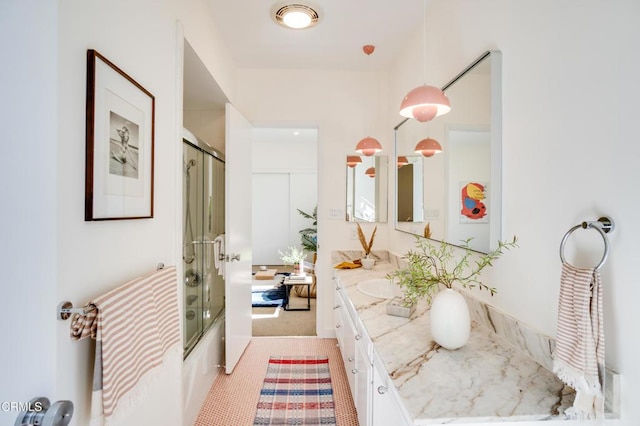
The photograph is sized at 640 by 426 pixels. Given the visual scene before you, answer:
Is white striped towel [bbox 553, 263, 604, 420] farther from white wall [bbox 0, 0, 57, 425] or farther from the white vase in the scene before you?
white wall [bbox 0, 0, 57, 425]

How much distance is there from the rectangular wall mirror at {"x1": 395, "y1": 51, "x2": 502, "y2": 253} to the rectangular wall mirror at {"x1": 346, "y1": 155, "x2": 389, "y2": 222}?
815 millimetres

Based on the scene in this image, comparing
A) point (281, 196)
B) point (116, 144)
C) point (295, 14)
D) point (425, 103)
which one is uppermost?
point (295, 14)

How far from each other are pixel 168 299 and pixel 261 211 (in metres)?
5.09

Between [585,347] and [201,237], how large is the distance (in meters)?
2.11

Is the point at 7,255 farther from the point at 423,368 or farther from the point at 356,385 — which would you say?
the point at 356,385

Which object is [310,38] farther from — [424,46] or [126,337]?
[126,337]

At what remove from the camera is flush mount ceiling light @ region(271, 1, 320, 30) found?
1916 mm

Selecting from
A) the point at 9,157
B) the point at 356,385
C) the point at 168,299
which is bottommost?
A: the point at 356,385

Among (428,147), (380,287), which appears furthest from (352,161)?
(380,287)

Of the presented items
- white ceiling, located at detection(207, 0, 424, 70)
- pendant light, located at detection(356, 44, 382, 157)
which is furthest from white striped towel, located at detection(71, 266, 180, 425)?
white ceiling, located at detection(207, 0, 424, 70)

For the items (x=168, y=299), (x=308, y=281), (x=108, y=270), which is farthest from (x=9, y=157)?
(x=308, y=281)

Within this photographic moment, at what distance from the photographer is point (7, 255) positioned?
58 centimetres

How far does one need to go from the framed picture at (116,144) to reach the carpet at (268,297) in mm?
3019

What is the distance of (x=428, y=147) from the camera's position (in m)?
1.93
